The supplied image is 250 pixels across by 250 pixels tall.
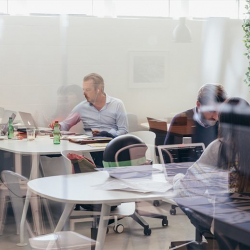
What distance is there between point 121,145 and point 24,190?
62 centimetres

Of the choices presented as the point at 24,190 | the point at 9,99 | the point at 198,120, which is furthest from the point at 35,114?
the point at 198,120

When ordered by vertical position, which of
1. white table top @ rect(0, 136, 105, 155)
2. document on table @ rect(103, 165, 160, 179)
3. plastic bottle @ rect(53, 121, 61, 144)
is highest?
plastic bottle @ rect(53, 121, 61, 144)

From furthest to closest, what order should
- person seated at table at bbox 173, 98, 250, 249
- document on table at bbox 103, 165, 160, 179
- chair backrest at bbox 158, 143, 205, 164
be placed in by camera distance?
chair backrest at bbox 158, 143, 205, 164, document on table at bbox 103, 165, 160, 179, person seated at table at bbox 173, 98, 250, 249

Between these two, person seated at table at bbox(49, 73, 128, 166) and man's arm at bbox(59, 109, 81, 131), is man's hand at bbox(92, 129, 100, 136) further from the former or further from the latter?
man's arm at bbox(59, 109, 81, 131)

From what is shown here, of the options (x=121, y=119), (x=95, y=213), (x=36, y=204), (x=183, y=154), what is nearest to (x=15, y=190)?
(x=36, y=204)

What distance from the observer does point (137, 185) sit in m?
2.53

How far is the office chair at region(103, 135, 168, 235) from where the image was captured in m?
2.54

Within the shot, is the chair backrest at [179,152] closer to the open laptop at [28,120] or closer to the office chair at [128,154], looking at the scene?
the office chair at [128,154]

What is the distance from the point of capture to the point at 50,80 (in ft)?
8.46

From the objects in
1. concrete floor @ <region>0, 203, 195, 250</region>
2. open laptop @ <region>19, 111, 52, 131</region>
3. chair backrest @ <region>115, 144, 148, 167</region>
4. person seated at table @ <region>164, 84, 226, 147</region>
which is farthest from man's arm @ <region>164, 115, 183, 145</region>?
open laptop @ <region>19, 111, 52, 131</region>

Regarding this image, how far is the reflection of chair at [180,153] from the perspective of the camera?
2641 millimetres

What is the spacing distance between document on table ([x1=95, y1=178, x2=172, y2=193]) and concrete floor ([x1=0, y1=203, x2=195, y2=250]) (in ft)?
0.35

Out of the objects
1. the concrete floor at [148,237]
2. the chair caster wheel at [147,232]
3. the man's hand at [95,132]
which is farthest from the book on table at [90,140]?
the chair caster wheel at [147,232]

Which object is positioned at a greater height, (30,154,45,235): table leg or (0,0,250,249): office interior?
(0,0,250,249): office interior
